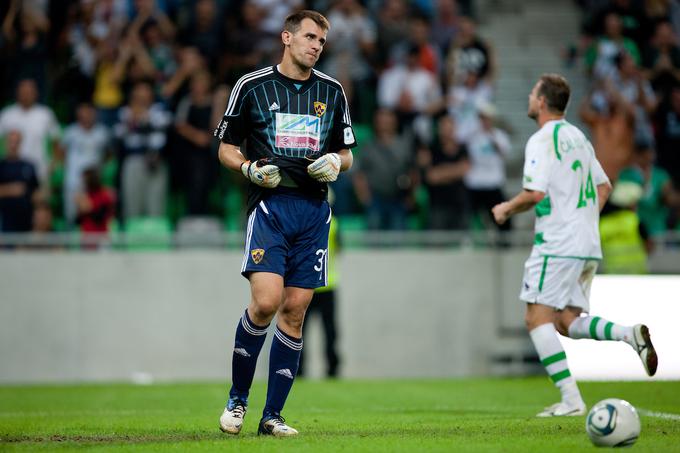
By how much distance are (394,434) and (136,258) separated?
30.9 feet

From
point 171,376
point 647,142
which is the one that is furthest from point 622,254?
point 171,376

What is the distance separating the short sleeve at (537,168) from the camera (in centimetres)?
882

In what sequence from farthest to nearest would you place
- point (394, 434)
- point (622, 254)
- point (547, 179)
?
1. point (622, 254)
2. point (547, 179)
3. point (394, 434)

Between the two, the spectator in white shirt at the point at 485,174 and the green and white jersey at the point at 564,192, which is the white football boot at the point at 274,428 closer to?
the green and white jersey at the point at 564,192

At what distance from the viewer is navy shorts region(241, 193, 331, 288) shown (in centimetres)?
726

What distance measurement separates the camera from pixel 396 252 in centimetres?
1653

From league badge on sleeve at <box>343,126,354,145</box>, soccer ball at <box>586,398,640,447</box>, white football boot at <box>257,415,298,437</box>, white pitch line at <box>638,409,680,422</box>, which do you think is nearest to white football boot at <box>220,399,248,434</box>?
white football boot at <box>257,415,298,437</box>

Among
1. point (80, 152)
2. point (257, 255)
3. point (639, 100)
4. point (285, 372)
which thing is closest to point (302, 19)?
point (257, 255)

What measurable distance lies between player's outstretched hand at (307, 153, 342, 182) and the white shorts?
2.40 meters

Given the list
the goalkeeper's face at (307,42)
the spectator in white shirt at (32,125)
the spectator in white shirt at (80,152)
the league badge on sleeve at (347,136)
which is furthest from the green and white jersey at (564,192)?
the spectator in white shirt at (32,125)

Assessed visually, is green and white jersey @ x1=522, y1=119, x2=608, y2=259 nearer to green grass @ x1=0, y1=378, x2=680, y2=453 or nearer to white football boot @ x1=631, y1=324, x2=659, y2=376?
white football boot @ x1=631, y1=324, x2=659, y2=376

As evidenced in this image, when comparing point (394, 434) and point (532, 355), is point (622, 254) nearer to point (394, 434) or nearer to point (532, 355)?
point (532, 355)

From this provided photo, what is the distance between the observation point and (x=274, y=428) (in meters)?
7.23

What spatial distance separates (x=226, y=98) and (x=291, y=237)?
9.20 metres
